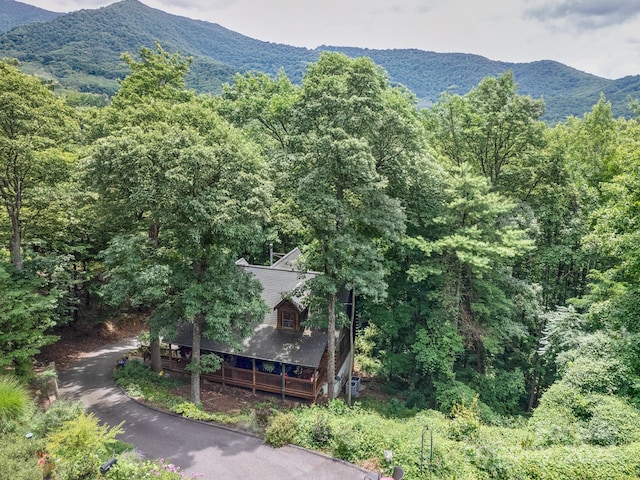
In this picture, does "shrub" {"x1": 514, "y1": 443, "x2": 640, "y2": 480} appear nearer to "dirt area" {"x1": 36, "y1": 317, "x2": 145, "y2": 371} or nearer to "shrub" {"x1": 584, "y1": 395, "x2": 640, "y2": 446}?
"shrub" {"x1": 584, "y1": 395, "x2": 640, "y2": 446}

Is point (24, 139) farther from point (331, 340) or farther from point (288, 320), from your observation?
point (331, 340)

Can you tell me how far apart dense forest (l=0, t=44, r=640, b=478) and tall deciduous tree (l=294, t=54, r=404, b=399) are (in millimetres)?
87

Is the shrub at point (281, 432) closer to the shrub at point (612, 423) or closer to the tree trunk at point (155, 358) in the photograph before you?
the shrub at point (612, 423)

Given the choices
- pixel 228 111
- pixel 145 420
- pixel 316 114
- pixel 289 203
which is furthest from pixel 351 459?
pixel 228 111

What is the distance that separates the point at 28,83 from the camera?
609 inches

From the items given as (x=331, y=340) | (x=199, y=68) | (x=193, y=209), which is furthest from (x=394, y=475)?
(x=199, y=68)

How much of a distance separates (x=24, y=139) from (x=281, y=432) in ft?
47.1

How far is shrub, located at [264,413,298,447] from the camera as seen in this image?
494 inches

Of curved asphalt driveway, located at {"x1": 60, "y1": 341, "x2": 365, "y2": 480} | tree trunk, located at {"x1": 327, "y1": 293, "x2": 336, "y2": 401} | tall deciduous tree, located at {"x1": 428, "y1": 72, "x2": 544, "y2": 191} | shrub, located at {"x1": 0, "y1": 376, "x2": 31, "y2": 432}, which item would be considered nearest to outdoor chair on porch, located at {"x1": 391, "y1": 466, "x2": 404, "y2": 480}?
curved asphalt driveway, located at {"x1": 60, "y1": 341, "x2": 365, "y2": 480}

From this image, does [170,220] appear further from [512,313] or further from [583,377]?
[512,313]

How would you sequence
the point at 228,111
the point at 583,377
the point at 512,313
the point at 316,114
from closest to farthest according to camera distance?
the point at 583,377
the point at 316,114
the point at 512,313
the point at 228,111

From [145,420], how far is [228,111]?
1942 cm

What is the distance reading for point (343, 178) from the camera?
1555 cm

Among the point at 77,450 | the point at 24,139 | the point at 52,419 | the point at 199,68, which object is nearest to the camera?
the point at 77,450
